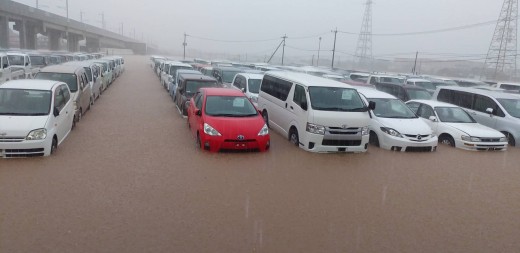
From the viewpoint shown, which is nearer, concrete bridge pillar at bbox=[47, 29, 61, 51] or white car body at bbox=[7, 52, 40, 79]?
white car body at bbox=[7, 52, 40, 79]

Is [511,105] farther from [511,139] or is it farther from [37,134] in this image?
[37,134]

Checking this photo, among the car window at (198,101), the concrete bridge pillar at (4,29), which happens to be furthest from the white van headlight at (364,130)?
the concrete bridge pillar at (4,29)

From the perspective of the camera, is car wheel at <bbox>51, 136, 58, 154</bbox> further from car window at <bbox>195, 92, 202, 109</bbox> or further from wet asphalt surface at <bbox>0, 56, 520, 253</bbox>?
car window at <bbox>195, 92, 202, 109</bbox>

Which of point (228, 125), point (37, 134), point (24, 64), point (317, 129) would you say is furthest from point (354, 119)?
point (24, 64)

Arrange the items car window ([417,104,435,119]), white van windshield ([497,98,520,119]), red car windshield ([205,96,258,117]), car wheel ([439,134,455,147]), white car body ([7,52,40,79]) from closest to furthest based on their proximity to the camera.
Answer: red car windshield ([205,96,258,117]), car wheel ([439,134,455,147]), car window ([417,104,435,119]), white van windshield ([497,98,520,119]), white car body ([7,52,40,79])

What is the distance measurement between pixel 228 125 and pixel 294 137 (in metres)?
2.30

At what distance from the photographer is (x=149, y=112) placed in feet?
48.5

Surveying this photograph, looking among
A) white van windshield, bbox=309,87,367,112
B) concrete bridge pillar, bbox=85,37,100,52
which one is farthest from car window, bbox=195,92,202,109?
concrete bridge pillar, bbox=85,37,100,52

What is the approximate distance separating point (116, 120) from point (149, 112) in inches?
83.8

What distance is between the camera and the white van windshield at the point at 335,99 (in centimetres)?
996

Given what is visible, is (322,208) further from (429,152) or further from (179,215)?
(429,152)

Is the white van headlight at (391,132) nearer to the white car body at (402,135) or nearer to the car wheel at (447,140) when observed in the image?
the white car body at (402,135)

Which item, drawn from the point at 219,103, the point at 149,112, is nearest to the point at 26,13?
the point at 149,112

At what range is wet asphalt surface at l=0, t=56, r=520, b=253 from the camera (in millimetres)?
4922
